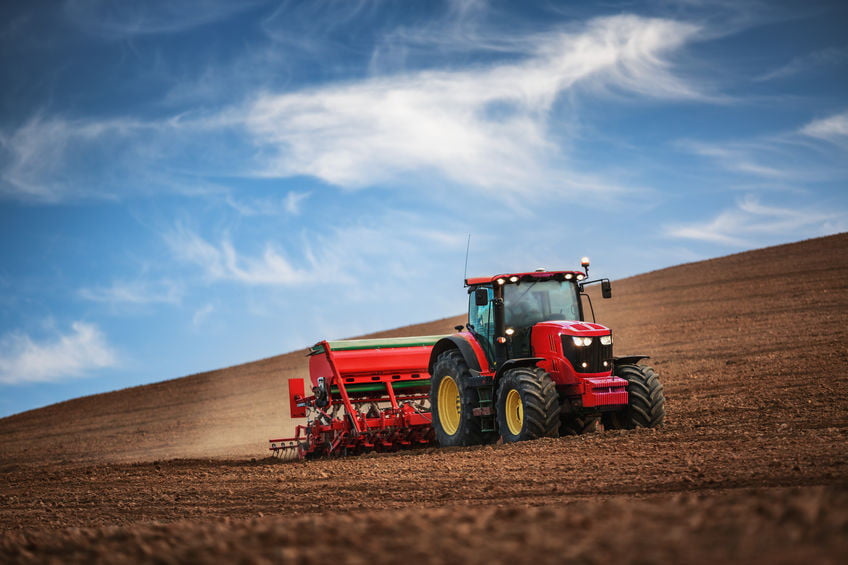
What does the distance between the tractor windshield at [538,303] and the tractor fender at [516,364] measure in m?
0.58

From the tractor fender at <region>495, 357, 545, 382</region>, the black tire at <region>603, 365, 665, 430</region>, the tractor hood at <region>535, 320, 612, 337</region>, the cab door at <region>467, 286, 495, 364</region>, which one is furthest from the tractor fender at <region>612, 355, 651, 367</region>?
the cab door at <region>467, 286, 495, 364</region>

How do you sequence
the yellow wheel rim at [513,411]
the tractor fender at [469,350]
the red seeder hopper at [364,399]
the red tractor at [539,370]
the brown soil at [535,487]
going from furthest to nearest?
the red seeder hopper at [364,399], the tractor fender at [469,350], the yellow wheel rim at [513,411], the red tractor at [539,370], the brown soil at [535,487]

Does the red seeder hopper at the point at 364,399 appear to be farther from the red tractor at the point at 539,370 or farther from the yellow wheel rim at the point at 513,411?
the yellow wheel rim at the point at 513,411

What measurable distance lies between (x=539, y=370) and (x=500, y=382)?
2.19 feet

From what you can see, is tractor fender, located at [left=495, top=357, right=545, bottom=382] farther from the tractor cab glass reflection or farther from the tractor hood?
the tractor hood

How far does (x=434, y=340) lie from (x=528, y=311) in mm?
3853

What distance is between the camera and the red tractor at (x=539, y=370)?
457 inches

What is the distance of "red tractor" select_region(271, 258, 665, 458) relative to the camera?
11781 mm

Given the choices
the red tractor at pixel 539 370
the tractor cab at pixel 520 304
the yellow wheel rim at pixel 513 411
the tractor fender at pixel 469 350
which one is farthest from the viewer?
the tractor fender at pixel 469 350

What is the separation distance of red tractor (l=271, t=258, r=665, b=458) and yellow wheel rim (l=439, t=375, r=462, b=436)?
16 millimetres

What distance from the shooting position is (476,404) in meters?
12.7

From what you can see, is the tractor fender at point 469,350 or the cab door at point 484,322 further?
the tractor fender at point 469,350

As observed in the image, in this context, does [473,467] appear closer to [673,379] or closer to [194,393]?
[673,379]

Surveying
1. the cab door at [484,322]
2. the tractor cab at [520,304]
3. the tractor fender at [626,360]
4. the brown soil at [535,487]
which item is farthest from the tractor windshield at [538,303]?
the brown soil at [535,487]
